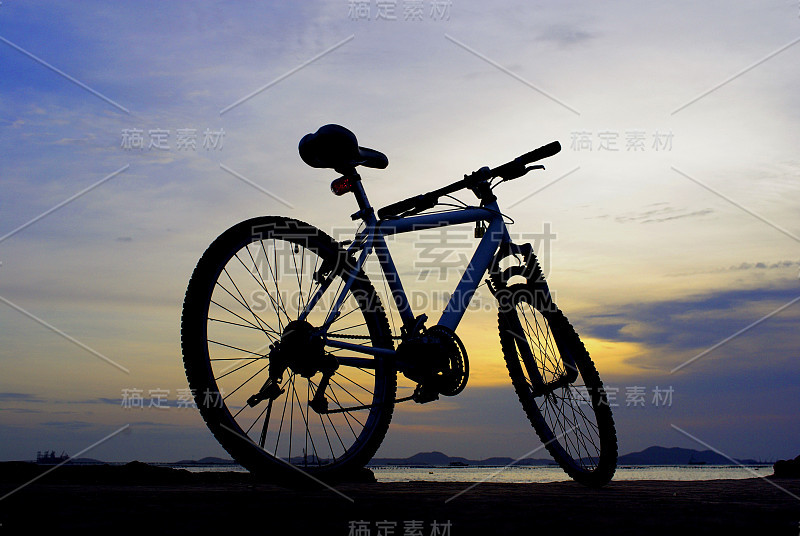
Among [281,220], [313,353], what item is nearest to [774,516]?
[313,353]

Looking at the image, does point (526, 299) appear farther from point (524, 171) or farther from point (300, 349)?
point (300, 349)

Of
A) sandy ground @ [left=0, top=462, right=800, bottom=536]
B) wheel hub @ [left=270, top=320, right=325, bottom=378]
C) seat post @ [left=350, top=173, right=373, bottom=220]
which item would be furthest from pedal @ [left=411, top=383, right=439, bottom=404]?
seat post @ [left=350, top=173, right=373, bottom=220]

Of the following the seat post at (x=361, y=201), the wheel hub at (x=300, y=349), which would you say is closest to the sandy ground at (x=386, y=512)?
the wheel hub at (x=300, y=349)

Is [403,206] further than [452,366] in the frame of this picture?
Yes

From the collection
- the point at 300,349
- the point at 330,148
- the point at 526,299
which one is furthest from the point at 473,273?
the point at 300,349

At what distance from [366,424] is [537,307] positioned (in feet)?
5.41

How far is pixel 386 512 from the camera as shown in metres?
2.69

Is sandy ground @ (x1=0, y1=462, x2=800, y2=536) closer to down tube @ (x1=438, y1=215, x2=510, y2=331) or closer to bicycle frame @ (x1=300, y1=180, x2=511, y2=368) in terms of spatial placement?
bicycle frame @ (x1=300, y1=180, x2=511, y2=368)

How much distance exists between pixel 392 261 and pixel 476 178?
3.32 ft

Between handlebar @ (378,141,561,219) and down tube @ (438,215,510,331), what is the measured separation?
32 cm

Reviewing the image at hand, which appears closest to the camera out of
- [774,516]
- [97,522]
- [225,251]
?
[97,522]

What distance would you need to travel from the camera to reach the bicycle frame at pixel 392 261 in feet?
13.7

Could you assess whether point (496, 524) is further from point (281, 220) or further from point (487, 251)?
point (487, 251)

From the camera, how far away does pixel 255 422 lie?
3717mm
